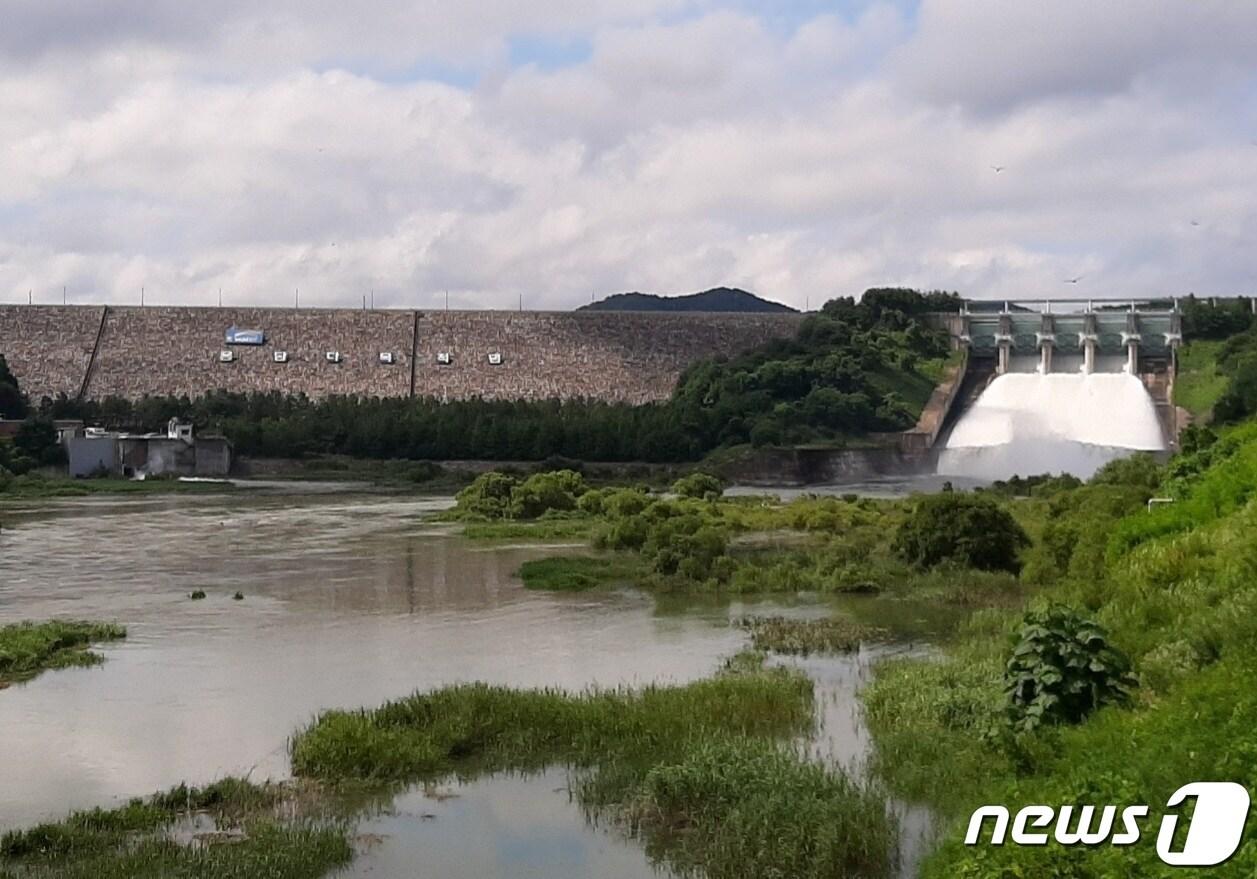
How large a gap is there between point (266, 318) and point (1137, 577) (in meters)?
73.4

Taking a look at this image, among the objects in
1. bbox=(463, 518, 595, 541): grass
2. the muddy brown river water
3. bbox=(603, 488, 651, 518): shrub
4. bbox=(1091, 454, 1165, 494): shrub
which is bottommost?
the muddy brown river water

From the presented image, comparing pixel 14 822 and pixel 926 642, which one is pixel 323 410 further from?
pixel 14 822

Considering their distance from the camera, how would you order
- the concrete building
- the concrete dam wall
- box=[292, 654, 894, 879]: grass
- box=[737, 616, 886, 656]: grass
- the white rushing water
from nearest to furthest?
box=[292, 654, 894, 879]: grass
box=[737, 616, 886, 656]: grass
the concrete building
the white rushing water
the concrete dam wall

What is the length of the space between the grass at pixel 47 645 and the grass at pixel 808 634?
9.30 metres

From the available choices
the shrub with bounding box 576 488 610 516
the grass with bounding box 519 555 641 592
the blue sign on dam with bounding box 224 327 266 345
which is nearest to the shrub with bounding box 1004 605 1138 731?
the grass with bounding box 519 555 641 592

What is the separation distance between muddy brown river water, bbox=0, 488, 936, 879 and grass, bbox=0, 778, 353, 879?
42 centimetres

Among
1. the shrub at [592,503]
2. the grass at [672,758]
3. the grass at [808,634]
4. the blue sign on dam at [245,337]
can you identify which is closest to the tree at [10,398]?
the blue sign on dam at [245,337]

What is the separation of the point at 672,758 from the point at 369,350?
71.0 meters

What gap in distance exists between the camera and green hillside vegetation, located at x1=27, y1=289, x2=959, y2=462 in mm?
64938

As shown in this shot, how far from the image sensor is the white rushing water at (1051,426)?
208ft

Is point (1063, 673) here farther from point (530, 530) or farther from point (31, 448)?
point (31, 448)

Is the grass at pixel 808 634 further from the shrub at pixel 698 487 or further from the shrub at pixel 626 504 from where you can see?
the shrub at pixel 698 487

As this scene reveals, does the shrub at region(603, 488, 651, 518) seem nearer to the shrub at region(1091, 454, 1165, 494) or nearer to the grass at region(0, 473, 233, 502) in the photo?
the shrub at region(1091, 454, 1165, 494)

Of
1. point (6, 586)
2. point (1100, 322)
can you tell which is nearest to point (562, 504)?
point (6, 586)
